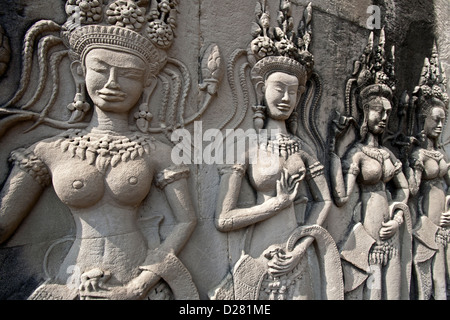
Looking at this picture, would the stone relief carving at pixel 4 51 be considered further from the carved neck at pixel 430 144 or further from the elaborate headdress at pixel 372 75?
the carved neck at pixel 430 144

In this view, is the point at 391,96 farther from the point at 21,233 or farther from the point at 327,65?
the point at 21,233

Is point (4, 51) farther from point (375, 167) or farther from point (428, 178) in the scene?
point (428, 178)

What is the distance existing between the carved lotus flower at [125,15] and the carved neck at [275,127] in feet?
4.81

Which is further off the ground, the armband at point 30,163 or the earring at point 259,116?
the earring at point 259,116

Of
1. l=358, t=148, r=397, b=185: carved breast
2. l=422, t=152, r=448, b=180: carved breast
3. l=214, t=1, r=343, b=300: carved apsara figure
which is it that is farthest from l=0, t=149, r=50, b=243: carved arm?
l=422, t=152, r=448, b=180: carved breast

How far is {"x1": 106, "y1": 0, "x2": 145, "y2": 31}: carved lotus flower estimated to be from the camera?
96.8 inches

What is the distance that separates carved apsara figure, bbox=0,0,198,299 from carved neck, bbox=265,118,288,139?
3.21ft

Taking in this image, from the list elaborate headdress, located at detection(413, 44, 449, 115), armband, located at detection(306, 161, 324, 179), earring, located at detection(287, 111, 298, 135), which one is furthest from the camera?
elaborate headdress, located at detection(413, 44, 449, 115)

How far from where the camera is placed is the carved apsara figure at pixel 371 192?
324cm

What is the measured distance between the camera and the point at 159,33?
2607mm

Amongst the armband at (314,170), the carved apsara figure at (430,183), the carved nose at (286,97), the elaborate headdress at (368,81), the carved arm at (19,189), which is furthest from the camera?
the carved apsara figure at (430,183)

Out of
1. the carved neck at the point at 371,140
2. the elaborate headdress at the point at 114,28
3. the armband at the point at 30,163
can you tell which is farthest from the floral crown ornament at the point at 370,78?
the armband at the point at 30,163

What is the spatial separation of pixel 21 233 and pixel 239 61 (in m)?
2.44

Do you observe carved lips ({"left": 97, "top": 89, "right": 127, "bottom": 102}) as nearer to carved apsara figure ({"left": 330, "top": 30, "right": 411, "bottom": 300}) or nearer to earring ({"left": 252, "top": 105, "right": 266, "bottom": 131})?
earring ({"left": 252, "top": 105, "right": 266, "bottom": 131})
